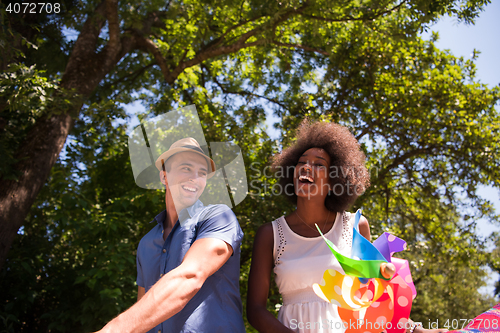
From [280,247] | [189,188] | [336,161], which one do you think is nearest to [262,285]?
[280,247]

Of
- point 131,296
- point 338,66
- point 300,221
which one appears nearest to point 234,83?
point 338,66

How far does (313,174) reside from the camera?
227cm

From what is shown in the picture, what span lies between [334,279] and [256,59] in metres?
5.78

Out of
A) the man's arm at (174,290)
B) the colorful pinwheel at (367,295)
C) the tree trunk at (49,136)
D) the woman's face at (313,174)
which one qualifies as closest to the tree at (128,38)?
the tree trunk at (49,136)

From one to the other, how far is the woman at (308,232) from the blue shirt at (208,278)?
0.28m

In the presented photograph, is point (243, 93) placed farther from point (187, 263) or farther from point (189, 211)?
point (187, 263)

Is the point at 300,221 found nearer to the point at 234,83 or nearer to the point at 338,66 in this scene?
the point at 338,66

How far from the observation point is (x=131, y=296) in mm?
3867

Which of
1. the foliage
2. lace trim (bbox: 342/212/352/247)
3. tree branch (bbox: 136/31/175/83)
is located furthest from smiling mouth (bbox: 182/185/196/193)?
tree branch (bbox: 136/31/175/83)

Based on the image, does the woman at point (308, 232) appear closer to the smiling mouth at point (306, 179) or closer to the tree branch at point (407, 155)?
the smiling mouth at point (306, 179)

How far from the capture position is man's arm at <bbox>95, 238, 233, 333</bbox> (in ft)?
3.99

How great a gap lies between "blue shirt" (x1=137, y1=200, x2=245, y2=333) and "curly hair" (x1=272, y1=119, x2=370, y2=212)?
864 millimetres

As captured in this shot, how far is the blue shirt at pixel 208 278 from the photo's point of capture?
1634 millimetres

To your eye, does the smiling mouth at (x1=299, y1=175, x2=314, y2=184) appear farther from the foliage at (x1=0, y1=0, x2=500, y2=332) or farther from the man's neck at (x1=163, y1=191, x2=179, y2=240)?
the foliage at (x1=0, y1=0, x2=500, y2=332)
